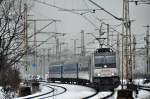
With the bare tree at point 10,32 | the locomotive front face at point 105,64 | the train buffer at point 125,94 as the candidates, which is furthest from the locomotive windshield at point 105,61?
the bare tree at point 10,32

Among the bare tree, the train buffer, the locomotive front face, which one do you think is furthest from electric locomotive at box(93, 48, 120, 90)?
the bare tree

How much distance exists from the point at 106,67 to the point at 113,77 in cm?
124

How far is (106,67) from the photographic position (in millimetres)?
43469

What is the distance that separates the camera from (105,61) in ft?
145

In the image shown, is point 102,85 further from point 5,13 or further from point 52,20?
point 5,13

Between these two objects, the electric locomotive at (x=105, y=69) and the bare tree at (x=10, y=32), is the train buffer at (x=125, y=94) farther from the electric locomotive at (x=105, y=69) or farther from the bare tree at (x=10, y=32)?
the electric locomotive at (x=105, y=69)

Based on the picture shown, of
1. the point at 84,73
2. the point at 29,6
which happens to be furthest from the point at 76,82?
the point at 29,6

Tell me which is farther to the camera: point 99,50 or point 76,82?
point 76,82

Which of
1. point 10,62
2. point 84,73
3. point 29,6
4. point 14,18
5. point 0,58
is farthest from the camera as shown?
point 84,73

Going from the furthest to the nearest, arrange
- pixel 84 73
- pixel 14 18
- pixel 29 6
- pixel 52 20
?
pixel 84 73 < pixel 52 20 < pixel 29 6 < pixel 14 18

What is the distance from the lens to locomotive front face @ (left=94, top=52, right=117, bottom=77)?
43.0m

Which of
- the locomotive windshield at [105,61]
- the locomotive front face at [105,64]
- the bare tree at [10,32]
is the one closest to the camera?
the bare tree at [10,32]

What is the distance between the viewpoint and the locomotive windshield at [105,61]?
43594mm

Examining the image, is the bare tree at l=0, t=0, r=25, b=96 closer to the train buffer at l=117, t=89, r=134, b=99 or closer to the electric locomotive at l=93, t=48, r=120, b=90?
the train buffer at l=117, t=89, r=134, b=99
